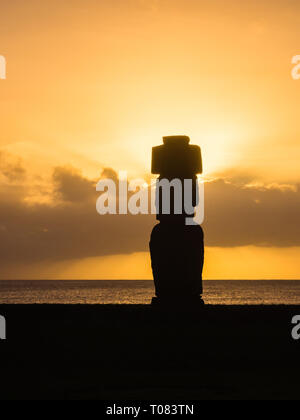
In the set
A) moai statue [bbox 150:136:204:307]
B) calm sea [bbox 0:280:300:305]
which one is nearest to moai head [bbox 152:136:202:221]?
moai statue [bbox 150:136:204:307]

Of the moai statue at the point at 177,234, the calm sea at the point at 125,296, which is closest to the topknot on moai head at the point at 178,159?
the moai statue at the point at 177,234

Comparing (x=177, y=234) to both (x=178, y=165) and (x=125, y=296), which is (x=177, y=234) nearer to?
(x=178, y=165)

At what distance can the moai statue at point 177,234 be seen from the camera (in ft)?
46.6

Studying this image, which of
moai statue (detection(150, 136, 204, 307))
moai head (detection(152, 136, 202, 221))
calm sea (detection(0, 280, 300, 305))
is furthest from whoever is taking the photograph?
calm sea (detection(0, 280, 300, 305))

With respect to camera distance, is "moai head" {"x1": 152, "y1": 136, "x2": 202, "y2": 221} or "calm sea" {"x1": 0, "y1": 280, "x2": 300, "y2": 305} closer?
"moai head" {"x1": 152, "y1": 136, "x2": 202, "y2": 221}

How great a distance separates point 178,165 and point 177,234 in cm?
150

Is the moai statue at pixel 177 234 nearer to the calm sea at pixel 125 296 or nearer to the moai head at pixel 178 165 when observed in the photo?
the moai head at pixel 178 165

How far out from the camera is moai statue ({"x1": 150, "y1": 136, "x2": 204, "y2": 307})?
14211mm

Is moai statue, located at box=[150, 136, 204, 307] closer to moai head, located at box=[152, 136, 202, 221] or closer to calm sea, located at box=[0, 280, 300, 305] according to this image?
moai head, located at box=[152, 136, 202, 221]

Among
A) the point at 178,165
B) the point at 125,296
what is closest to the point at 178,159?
the point at 178,165
